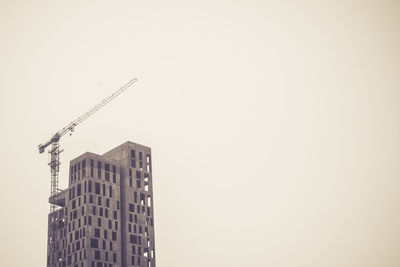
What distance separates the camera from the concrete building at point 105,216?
445ft

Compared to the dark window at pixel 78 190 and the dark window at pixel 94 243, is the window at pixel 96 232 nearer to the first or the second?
the dark window at pixel 94 243

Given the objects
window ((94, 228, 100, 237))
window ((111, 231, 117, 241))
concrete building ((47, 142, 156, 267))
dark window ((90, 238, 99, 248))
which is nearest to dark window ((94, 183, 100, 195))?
concrete building ((47, 142, 156, 267))

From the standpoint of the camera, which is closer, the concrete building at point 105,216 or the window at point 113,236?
the concrete building at point 105,216

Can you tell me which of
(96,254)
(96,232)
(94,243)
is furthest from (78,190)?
(96,254)

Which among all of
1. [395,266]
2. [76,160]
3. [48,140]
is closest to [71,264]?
[76,160]

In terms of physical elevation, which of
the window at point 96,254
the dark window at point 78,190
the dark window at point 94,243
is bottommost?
the window at point 96,254

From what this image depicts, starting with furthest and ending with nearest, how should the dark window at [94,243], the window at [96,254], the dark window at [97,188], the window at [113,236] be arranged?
the dark window at [97,188], the window at [113,236], the dark window at [94,243], the window at [96,254]

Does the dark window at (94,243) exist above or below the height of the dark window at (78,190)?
below

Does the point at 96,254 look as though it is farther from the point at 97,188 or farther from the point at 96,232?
the point at 97,188

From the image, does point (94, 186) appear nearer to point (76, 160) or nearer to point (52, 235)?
point (76, 160)

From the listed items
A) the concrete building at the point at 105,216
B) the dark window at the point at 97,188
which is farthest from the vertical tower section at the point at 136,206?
the dark window at the point at 97,188

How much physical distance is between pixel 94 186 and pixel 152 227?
2253 cm

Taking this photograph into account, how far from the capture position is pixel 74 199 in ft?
468

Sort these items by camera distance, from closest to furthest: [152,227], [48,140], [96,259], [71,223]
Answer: [96,259] < [71,223] < [152,227] < [48,140]
